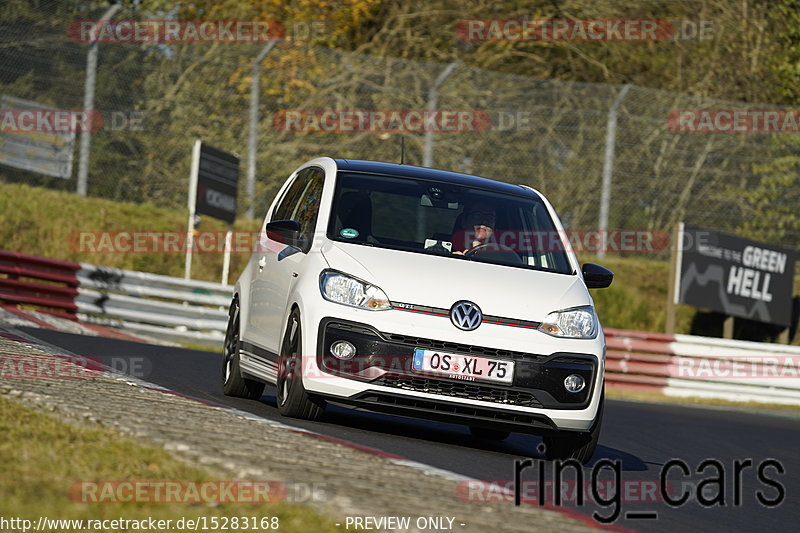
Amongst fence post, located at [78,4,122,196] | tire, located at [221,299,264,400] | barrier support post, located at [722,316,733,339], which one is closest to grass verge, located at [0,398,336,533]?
tire, located at [221,299,264,400]

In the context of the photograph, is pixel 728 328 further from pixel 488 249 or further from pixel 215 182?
pixel 488 249

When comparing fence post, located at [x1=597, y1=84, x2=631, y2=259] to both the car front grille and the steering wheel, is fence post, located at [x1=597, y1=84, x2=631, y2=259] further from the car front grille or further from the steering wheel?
the car front grille

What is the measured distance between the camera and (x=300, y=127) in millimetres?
23375

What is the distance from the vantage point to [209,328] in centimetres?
1930

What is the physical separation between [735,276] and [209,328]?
362 inches

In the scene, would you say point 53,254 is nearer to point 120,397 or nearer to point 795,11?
point 120,397

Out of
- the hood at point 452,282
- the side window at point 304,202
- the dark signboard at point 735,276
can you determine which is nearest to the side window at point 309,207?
the side window at point 304,202

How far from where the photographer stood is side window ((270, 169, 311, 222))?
33.2 ft

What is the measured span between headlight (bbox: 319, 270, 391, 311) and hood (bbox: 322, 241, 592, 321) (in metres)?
0.04

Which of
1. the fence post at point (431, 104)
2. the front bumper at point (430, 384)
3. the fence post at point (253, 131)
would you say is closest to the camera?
the front bumper at point (430, 384)

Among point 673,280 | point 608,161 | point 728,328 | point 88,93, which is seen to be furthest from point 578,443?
point 728,328

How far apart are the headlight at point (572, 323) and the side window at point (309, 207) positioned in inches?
62.0

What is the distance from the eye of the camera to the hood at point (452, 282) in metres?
8.27

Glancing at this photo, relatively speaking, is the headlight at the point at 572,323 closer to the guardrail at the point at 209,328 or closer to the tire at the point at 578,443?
the tire at the point at 578,443
